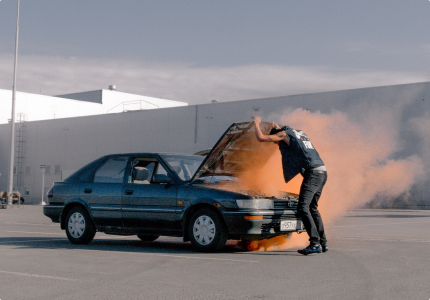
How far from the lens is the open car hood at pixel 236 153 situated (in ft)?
30.4

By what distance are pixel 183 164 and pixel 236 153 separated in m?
0.96

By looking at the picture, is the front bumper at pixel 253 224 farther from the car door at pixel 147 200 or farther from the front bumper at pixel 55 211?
the front bumper at pixel 55 211

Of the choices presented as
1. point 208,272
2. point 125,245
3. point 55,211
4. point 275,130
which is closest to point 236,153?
point 275,130

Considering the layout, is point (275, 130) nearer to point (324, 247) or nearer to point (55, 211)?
point (324, 247)

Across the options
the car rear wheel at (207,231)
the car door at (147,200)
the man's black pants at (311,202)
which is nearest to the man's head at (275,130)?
the man's black pants at (311,202)

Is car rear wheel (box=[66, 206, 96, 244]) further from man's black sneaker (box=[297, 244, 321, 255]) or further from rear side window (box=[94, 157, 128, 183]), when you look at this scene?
man's black sneaker (box=[297, 244, 321, 255])

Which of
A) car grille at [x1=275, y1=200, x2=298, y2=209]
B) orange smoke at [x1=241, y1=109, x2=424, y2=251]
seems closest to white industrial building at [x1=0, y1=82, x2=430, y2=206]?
orange smoke at [x1=241, y1=109, x2=424, y2=251]

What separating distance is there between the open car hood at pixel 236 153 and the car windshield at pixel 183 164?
1.30 ft

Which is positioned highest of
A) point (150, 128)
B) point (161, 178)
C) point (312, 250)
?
point (150, 128)

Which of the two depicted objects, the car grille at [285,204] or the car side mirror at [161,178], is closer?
the car grille at [285,204]

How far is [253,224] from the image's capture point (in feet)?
27.3

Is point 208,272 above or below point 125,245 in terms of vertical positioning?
above

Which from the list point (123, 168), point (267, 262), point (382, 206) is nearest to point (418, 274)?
point (267, 262)

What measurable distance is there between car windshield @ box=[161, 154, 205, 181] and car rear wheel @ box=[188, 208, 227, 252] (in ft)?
2.95
